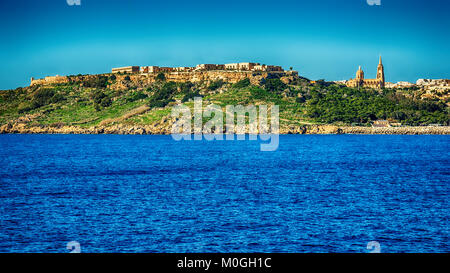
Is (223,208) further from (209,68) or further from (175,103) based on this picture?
(209,68)

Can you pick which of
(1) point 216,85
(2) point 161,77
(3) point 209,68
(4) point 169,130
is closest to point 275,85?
(1) point 216,85

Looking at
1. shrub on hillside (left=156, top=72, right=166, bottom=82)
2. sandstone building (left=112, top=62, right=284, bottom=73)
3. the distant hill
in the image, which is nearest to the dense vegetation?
the distant hill

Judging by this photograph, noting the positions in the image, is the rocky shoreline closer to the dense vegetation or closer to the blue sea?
the dense vegetation

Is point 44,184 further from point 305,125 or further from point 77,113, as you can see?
point 77,113

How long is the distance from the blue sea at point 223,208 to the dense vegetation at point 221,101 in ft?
260

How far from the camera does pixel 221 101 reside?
439ft

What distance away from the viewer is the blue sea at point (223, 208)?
20.3 m

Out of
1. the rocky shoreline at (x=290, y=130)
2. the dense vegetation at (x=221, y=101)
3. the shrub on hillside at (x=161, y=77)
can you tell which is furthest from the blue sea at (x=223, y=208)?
the shrub on hillside at (x=161, y=77)

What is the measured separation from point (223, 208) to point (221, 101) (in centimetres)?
10688

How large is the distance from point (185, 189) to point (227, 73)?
413 feet

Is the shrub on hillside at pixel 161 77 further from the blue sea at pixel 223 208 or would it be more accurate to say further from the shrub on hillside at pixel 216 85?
the blue sea at pixel 223 208

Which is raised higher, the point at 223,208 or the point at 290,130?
the point at 290,130

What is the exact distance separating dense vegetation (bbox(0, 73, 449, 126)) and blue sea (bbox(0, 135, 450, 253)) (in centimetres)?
7916
